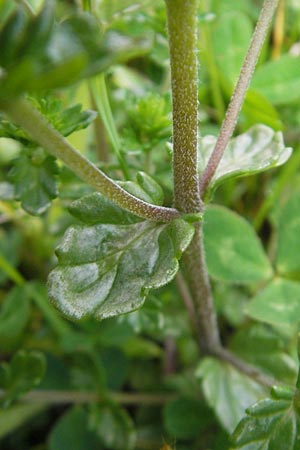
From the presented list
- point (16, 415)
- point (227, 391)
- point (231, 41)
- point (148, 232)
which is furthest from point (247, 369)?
point (231, 41)

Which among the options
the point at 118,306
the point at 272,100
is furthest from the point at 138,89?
the point at 118,306

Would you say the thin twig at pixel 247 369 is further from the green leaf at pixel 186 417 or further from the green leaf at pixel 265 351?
the green leaf at pixel 186 417

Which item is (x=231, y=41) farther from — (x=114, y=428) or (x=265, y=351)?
(x=114, y=428)

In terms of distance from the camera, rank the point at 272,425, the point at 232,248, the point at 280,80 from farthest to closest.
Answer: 1. the point at 280,80
2. the point at 232,248
3. the point at 272,425

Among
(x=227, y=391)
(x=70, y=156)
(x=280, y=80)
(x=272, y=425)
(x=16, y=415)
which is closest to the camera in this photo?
(x=70, y=156)

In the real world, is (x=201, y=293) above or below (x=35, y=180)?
below

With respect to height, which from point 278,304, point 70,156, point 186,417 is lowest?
point 186,417

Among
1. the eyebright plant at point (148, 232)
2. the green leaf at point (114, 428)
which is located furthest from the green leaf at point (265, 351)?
the green leaf at point (114, 428)

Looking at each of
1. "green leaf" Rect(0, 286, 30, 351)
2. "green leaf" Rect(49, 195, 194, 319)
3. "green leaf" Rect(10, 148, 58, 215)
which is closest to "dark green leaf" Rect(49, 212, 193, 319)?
"green leaf" Rect(49, 195, 194, 319)

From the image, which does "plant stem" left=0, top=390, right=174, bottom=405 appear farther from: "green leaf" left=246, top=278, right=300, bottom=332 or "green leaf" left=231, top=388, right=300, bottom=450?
"green leaf" left=231, top=388, right=300, bottom=450
